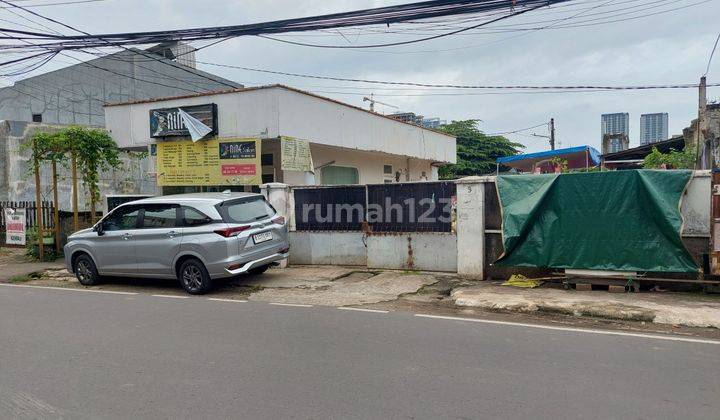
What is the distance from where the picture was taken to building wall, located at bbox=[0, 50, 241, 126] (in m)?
25.9

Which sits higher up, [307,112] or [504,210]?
[307,112]

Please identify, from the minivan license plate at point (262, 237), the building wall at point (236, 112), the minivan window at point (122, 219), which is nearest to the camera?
the minivan license plate at point (262, 237)

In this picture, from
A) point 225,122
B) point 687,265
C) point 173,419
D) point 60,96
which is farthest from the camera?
point 60,96

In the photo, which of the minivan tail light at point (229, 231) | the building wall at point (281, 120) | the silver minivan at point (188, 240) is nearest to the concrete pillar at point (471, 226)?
the silver minivan at point (188, 240)

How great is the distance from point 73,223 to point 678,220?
14748 mm

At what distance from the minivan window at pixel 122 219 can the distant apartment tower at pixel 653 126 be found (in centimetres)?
3541

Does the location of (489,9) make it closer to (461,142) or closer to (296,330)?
(296,330)

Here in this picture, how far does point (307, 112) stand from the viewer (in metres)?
13.5

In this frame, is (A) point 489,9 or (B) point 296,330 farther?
(A) point 489,9

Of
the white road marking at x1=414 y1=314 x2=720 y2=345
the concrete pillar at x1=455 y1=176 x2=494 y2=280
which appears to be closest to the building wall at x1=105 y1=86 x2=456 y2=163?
the concrete pillar at x1=455 y1=176 x2=494 y2=280

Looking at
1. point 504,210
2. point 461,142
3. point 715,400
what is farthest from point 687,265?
point 461,142

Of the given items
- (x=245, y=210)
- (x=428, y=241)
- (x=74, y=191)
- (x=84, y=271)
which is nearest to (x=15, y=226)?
(x=74, y=191)

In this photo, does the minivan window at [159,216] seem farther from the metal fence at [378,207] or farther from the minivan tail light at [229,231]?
the metal fence at [378,207]

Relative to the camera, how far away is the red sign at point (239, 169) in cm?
1275
